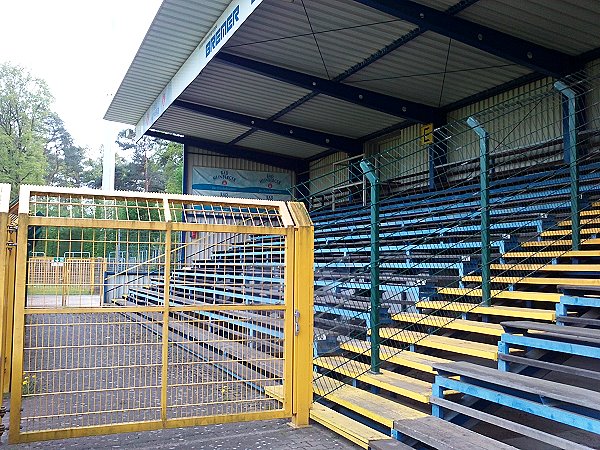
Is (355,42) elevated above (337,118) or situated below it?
above

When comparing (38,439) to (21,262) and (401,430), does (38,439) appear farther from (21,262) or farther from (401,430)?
(401,430)

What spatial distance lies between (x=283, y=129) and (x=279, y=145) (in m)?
2.53

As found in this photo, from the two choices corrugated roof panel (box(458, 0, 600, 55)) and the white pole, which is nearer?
corrugated roof panel (box(458, 0, 600, 55))

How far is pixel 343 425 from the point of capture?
16.0 feet

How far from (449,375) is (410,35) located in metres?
7.33

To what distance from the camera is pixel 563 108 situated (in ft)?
34.5

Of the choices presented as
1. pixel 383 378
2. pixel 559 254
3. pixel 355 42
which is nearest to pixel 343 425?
pixel 383 378

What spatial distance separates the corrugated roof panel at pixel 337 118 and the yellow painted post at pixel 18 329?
10403 millimetres

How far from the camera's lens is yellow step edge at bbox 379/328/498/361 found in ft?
16.5

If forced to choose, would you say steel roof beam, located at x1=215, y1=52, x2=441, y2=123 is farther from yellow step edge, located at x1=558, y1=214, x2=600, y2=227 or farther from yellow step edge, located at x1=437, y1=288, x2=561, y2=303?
yellow step edge, located at x1=437, y1=288, x2=561, y2=303

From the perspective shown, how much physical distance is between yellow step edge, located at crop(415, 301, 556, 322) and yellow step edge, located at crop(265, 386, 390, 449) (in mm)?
1703

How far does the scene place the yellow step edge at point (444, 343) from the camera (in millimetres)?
5035

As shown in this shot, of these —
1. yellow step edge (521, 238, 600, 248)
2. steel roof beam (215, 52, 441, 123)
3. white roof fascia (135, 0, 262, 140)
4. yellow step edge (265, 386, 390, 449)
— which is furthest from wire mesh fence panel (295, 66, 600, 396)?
white roof fascia (135, 0, 262, 140)

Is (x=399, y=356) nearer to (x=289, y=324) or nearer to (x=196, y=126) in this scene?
(x=289, y=324)
